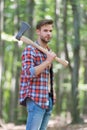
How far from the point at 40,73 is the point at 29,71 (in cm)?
16

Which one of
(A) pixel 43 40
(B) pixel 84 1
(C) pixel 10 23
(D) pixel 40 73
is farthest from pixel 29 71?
(C) pixel 10 23

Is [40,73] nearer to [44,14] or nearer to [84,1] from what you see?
[84,1]

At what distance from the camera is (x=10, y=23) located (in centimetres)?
2261

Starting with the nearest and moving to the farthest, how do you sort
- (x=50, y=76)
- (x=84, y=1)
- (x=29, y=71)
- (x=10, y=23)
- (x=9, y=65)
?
(x=29, y=71), (x=50, y=76), (x=84, y=1), (x=10, y=23), (x=9, y=65)

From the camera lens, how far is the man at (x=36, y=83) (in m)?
4.87

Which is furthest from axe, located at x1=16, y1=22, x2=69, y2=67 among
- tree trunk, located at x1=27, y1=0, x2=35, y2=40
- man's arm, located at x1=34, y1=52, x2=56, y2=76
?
tree trunk, located at x1=27, y1=0, x2=35, y2=40

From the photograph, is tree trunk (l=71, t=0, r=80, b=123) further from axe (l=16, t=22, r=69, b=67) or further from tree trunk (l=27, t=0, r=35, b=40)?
axe (l=16, t=22, r=69, b=67)

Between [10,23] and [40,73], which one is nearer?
[40,73]

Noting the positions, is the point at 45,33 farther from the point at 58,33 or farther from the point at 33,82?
the point at 58,33

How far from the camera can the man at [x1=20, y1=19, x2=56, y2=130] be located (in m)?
4.87

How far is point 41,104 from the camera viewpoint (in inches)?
193

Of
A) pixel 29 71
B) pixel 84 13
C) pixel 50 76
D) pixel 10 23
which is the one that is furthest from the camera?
pixel 10 23

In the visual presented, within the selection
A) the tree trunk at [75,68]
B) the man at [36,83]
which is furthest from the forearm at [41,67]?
the tree trunk at [75,68]

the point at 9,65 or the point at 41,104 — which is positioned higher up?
the point at 41,104
